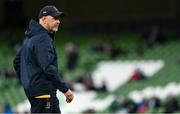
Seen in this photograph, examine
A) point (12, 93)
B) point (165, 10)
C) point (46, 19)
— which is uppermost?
point (46, 19)

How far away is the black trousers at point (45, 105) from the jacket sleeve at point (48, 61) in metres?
0.16

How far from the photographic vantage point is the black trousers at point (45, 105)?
608cm

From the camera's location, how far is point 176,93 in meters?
16.2

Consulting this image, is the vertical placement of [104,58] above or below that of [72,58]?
below

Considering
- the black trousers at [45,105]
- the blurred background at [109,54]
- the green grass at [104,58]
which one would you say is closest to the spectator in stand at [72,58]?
the blurred background at [109,54]

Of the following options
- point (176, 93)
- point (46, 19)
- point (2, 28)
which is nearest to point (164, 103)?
point (176, 93)

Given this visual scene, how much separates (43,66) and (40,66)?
0.05 m

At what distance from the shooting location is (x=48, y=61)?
593 centimetres

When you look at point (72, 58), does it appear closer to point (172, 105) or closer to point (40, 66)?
point (172, 105)

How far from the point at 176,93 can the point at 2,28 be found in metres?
10.9

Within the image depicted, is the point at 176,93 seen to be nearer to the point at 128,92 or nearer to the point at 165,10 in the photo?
the point at 128,92

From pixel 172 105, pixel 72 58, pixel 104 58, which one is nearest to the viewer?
pixel 172 105

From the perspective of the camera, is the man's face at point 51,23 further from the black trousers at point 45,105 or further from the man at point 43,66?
the black trousers at point 45,105

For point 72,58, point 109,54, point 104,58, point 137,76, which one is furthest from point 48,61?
point 109,54
